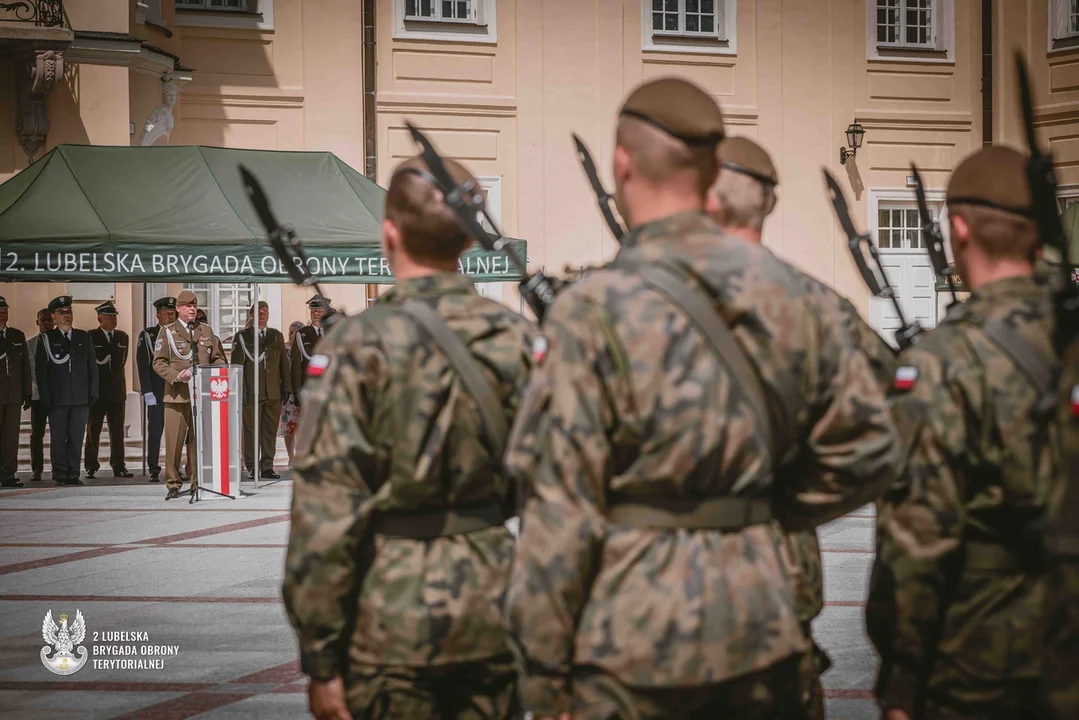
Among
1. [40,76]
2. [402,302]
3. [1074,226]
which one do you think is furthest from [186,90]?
[402,302]

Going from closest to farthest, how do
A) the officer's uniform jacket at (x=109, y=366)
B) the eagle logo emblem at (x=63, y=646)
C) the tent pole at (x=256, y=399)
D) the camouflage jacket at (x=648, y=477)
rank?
1. the camouflage jacket at (x=648, y=477)
2. the eagle logo emblem at (x=63, y=646)
3. the tent pole at (x=256, y=399)
4. the officer's uniform jacket at (x=109, y=366)

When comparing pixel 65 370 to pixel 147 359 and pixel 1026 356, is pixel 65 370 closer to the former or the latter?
pixel 147 359

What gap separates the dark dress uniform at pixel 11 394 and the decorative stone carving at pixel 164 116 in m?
4.68

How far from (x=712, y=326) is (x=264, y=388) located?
1576 cm

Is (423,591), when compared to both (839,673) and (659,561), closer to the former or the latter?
(659,561)

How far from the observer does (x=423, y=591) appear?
11.3ft

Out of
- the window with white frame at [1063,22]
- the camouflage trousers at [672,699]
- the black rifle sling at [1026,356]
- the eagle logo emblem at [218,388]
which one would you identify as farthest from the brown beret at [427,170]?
the window with white frame at [1063,22]

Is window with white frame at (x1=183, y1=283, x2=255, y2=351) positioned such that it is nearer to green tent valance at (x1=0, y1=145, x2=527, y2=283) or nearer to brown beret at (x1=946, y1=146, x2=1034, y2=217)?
green tent valance at (x1=0, y1=145, x2=527, y2=283)

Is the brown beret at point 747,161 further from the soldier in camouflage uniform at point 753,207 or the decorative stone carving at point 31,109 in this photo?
the decorative stone carving at point 31,109

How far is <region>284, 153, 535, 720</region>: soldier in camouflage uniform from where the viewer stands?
3402 millimetres

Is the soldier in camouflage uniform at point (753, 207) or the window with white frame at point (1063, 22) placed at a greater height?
the window with white frame at point (1063, 22)

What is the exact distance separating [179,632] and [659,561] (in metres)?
5.91

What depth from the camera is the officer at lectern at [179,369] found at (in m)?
15.2


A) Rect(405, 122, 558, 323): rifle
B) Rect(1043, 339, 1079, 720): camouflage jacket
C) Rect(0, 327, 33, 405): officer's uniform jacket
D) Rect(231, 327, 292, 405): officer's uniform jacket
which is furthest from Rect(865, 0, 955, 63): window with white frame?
A: Rect(1043, 339, 1079, 720): camouflage jacket
